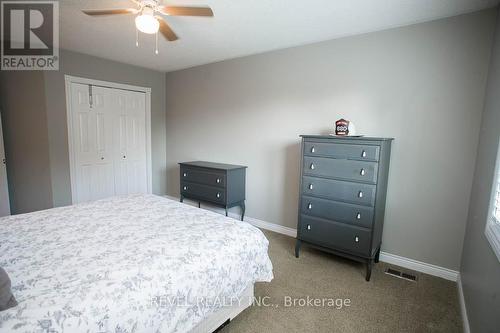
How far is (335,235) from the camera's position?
103 inches

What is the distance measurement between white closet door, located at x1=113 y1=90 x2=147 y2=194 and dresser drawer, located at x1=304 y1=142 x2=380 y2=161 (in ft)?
10.2

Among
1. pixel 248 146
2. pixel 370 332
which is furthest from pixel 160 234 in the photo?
pixel 248 146

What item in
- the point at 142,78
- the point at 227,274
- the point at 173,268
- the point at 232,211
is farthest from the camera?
the point at 142,78

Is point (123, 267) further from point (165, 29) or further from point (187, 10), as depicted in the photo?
point (165, 29)

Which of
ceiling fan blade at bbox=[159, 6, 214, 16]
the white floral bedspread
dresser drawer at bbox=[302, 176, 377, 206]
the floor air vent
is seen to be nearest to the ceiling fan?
ceiling fan blade at bbox=[159, 6, 214, 16]

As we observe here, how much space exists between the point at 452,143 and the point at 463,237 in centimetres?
87

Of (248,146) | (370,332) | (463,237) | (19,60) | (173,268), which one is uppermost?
(19,60)

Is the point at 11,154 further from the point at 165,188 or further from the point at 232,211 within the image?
the point at 232,211

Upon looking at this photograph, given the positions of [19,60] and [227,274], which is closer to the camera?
[227,274]

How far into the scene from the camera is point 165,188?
500 cm

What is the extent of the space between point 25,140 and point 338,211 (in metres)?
4.29

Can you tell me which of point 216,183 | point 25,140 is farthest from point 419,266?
point 25,140

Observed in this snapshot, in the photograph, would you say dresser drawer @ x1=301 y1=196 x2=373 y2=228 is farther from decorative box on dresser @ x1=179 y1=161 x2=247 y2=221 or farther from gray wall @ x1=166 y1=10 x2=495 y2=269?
decorative box on dresser @ x1=179 y1=161 x2=247 y2=221

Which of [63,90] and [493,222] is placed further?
[63,90]
